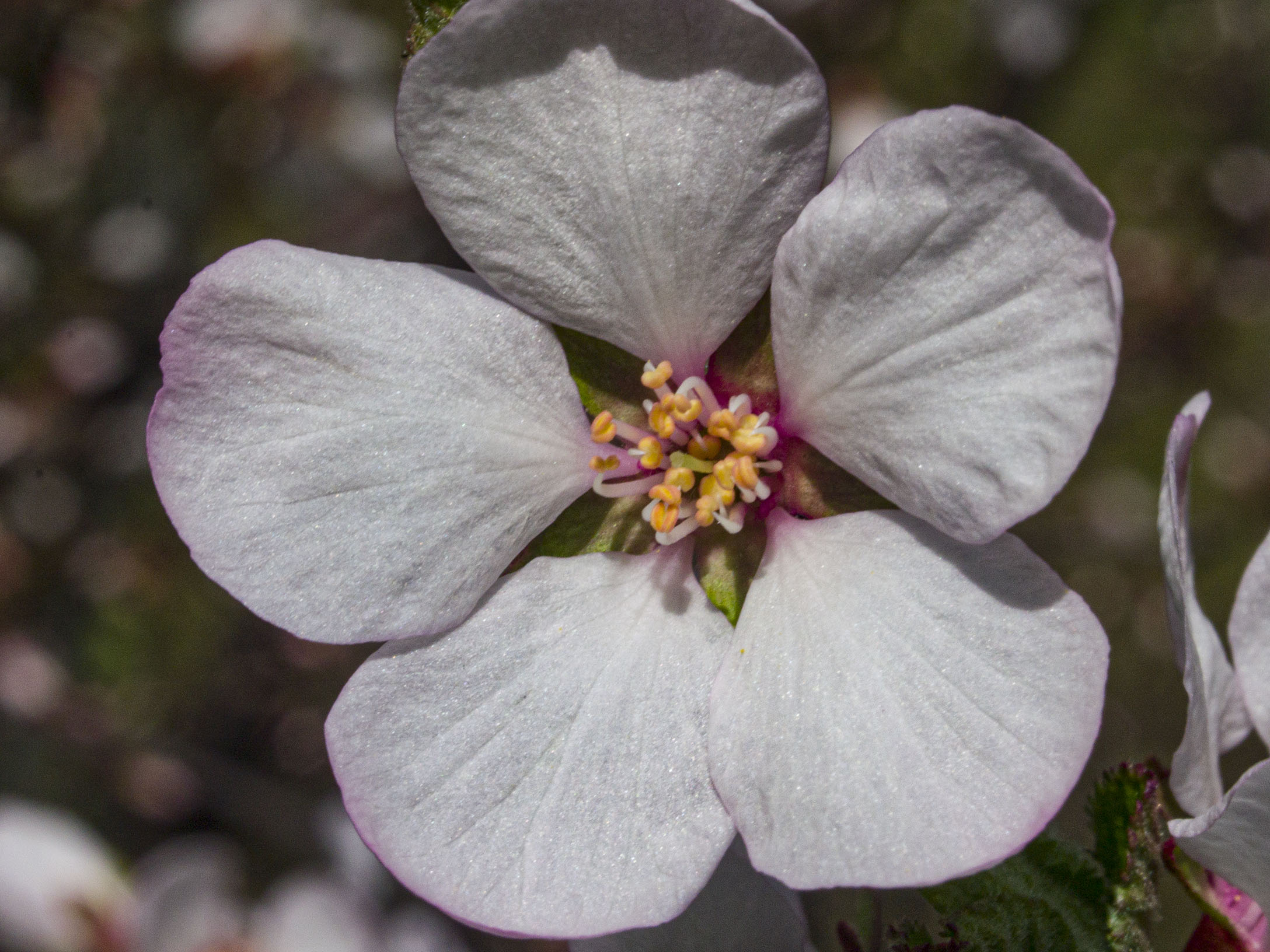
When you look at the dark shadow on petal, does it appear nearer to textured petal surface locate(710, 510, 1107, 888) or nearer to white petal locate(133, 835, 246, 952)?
textured petal surface locate(710, 510, 1107, 888)

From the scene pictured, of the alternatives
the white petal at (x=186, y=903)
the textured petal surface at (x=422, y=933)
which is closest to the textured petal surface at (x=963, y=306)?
the textured petal surface at (x=422, y=933)

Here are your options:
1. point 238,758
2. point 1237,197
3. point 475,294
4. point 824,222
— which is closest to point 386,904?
point 238,758

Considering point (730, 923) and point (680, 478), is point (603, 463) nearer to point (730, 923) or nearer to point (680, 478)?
point (680, 478)

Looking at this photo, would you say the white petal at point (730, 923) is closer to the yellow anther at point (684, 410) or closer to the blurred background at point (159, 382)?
the yellow anther at point (684, 410)

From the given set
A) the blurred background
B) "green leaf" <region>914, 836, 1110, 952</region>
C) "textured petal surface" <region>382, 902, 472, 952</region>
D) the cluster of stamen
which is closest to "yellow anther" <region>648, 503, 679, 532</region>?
the cluster of stamen

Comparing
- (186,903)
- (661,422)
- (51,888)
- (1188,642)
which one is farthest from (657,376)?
(51,888)

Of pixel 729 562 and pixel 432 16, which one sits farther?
pixel 729 562
